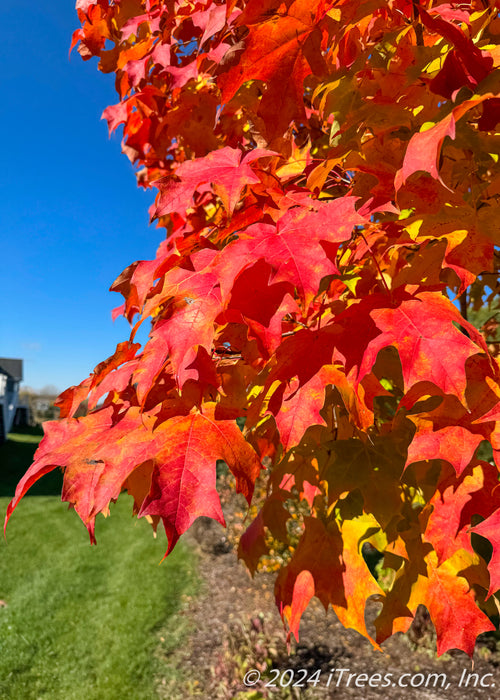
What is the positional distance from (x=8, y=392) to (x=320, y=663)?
30.1m

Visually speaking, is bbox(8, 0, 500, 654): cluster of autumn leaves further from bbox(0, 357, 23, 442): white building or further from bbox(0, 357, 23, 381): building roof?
bbox(0, 357, 23, 381): building roof

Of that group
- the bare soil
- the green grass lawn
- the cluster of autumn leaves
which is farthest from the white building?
the cluster of autumn leaves

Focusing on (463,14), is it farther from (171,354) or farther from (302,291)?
(171,354)

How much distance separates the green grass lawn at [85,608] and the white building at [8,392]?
17.2m

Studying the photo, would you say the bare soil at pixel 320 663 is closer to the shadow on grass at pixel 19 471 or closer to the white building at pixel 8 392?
the shadow on grass at pixel 19 471

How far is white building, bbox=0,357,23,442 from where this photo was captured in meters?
25.8

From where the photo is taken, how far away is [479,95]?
3.23ft

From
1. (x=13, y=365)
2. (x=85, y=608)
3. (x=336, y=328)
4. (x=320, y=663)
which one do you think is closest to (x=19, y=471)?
(x=85, y=608)

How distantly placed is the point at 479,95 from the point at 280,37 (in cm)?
57

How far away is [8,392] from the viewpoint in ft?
98.7

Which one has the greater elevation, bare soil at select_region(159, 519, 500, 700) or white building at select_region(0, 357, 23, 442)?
white building at select_region(0, 357, 23, 442)

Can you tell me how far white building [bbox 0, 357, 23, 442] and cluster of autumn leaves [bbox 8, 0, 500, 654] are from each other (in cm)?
2585

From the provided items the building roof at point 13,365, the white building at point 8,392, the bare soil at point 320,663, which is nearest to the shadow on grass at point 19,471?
the white building at point 8,392

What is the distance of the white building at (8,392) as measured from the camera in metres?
25.8
